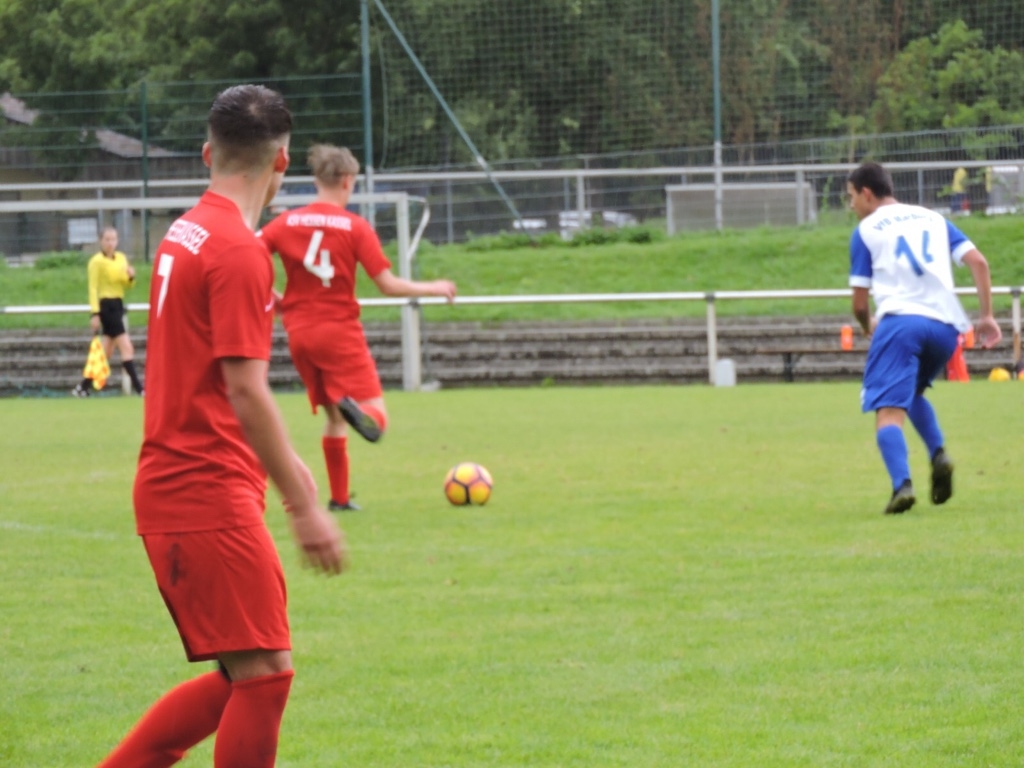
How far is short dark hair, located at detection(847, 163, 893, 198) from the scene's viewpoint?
30.0 feet

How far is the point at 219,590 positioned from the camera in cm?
348

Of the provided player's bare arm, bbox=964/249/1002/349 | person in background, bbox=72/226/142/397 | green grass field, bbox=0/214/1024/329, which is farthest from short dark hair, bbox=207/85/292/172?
green grass field, bbox=0/214/1024/329

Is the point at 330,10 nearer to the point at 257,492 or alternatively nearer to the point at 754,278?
the point at 754,278

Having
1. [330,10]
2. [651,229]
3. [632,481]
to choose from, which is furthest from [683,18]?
[632,481]

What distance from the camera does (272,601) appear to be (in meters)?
3.52

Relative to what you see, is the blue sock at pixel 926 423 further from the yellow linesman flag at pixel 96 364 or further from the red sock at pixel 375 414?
the yellow linesman flag at pixel 96 364

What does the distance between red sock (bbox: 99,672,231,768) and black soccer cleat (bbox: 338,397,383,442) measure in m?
5.67

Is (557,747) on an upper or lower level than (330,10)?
lower

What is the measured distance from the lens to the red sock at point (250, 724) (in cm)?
352

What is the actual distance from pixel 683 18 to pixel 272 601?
24.7 m

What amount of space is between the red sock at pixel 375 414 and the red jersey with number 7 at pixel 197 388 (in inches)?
233

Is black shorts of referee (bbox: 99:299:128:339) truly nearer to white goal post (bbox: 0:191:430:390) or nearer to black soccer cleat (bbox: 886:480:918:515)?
white goal post (bbox: 0:191:430:390)

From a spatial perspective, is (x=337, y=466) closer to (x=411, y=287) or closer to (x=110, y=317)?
(x=411, y=287)

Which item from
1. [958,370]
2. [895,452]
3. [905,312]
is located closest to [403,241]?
[958,370]
